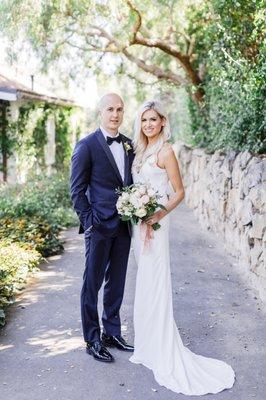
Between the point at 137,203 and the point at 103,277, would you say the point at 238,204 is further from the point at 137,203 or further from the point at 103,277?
the point at 137,203

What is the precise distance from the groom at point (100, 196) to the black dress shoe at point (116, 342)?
0.06m

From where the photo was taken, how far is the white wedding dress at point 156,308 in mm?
4363

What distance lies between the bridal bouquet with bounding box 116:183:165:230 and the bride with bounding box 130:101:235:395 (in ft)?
0.51

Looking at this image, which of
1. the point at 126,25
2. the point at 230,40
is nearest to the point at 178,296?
the point at 230,40

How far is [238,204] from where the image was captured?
26.2 ft

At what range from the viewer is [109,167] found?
447cm

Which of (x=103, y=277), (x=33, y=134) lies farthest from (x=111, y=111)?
(x=33, y=134)

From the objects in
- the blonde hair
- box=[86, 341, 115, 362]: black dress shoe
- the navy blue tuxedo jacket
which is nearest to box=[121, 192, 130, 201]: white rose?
the navy blue tuxedo jacket

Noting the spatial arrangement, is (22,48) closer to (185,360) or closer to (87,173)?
(87,173)

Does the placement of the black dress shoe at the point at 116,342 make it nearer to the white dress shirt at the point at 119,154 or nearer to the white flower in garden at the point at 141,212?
the white flower in garden at the point at 141,212

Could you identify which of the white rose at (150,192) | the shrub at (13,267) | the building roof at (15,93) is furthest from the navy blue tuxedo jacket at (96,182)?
the building roof at (15,93)

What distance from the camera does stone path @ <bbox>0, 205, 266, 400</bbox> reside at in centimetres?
402

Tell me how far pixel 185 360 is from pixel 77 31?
914 cm

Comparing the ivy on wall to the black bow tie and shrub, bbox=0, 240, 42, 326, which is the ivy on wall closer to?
shrub, bbox=0, 240, 42, 326
